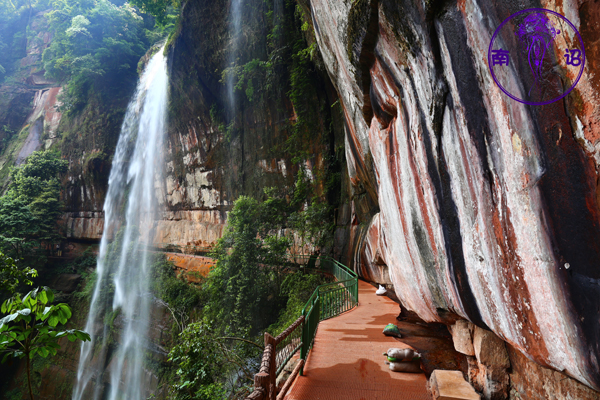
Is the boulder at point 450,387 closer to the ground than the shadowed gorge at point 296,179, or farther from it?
closer to the ground

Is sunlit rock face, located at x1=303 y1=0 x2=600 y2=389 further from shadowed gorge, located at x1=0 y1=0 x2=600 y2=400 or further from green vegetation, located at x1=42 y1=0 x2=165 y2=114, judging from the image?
green vegetation, located at x1=42 y1=0 x2=165 y2=114

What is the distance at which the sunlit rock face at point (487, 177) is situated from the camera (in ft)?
4.93

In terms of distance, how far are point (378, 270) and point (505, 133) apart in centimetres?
783

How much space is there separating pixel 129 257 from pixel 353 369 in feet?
67.0

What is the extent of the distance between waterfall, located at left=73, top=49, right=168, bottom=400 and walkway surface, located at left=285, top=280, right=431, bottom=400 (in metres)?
12.4

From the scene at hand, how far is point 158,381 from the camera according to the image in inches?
511

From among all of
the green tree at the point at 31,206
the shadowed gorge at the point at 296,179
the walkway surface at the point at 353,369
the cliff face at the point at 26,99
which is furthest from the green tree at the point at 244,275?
→ the cliff face at the point at 26,99

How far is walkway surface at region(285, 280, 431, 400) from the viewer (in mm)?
3562

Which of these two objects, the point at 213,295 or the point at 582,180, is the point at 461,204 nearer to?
the point at 582,180

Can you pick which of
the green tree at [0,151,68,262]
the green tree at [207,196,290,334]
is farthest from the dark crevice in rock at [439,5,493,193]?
the green tree at [0,151,68,262]

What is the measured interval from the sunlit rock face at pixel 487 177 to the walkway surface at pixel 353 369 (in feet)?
3.52

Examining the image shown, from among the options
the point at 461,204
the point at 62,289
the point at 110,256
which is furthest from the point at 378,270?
the point at 62,289

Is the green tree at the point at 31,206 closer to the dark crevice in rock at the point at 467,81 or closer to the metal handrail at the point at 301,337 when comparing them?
the metal handrail at the point at 301,337

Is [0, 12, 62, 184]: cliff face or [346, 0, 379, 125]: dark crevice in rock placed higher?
[0, 12, 62, 184]: cliff face
